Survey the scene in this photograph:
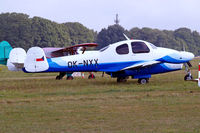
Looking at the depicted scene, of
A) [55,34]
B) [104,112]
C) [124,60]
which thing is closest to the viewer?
[104,112]

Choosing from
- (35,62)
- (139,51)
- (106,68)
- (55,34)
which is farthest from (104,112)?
(55,34)

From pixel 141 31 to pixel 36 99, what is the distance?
9583 centimetres

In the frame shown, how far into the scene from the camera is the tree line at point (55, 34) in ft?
261

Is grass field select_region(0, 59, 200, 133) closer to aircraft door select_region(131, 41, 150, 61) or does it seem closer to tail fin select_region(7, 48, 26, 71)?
aircraft door select_region(131, 41, 150, 61)

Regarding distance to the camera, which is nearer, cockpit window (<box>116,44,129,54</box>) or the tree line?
cockpit window (<box>116,44,129,54</box>)

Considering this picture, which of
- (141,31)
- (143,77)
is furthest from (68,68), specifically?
(141,31)

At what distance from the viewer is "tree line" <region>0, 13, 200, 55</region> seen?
79438mm

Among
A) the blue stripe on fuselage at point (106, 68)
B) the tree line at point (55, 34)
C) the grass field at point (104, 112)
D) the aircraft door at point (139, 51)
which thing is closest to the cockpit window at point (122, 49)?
the aircraft door at point (139, 51)

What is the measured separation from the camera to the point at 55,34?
89375mm

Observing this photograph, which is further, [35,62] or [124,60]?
[124,60]

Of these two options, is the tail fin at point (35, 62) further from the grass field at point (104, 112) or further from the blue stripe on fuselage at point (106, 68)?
the grass field at point (104, 112)

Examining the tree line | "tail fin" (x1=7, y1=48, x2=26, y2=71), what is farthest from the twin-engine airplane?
the tree line

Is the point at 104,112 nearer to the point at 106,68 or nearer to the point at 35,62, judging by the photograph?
the point at 106,68

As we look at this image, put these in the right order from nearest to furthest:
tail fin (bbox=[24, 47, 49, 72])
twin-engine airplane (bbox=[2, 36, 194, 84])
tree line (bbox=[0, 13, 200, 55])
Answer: tail fin (bbox=[24, 47, 49, 72]), twin-engine airplane (bbox=[2, 36, 194, 84]), tree line (bbox=[0, 13, 200, 55])
